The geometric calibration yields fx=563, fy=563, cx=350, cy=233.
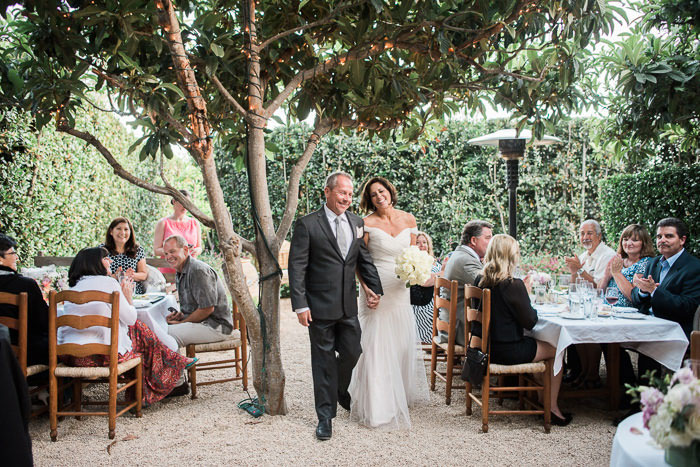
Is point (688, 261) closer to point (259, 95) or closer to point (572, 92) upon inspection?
point (572, 92)

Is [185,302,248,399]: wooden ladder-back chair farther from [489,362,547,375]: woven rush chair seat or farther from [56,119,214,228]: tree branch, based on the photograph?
[489,362,547,375]: woven rush chair seat

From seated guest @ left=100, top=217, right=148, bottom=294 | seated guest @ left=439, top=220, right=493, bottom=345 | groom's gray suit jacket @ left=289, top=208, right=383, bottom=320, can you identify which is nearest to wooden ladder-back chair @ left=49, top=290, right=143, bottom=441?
groom's gray suit jacket @ left=289, top=208, right=383, bottom=320

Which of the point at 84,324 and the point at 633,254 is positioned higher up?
the point at 633,254

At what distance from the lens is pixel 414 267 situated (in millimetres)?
3938

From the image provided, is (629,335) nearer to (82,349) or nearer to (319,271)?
(319,271)

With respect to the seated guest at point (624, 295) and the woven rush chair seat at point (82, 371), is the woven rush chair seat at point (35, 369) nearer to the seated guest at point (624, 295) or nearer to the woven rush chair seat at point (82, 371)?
the woven rush chair seat at point (82, 371)

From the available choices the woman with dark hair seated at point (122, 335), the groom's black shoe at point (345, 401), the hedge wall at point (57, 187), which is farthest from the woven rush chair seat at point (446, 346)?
the hedge wall at point (57, 187)

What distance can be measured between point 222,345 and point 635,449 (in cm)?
358

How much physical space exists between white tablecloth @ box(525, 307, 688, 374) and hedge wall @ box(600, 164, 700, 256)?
2533mm

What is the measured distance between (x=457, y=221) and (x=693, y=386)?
25.8ft

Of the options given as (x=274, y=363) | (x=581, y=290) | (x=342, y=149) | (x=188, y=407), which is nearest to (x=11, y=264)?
(x=188, y=407)

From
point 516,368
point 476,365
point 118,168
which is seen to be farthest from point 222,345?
point 516,368

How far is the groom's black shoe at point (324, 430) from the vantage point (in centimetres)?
366

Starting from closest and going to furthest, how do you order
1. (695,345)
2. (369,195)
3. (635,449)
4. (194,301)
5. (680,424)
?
(680,424), (635,449), (695,345), (369,195), (194,301)
